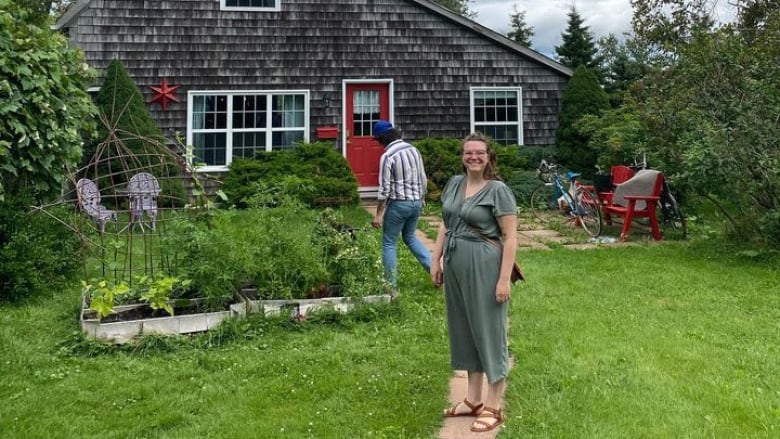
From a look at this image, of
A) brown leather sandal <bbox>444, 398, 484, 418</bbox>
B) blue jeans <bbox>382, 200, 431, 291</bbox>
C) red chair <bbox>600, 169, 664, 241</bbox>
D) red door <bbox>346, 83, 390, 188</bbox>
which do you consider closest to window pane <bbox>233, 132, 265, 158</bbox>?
red door <bbox>346, 83, 390, 188</bbox>

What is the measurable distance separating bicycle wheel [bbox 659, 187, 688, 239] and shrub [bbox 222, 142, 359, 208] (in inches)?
210

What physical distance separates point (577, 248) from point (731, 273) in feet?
6.60

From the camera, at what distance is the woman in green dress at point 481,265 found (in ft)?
10.9

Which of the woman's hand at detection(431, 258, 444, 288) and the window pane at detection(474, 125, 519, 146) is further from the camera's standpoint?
the window pane at detection(474, 125, 519, 146)

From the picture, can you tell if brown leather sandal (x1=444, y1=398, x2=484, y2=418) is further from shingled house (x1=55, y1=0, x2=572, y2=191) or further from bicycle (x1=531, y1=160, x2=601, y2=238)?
shingled house (x1=55, y1=0, x2=572, y2=191)

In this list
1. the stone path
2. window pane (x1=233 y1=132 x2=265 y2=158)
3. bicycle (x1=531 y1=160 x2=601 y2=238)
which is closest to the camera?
the stone path

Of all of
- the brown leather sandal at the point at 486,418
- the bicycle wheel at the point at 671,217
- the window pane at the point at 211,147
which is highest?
the window pane at the point at 211,147

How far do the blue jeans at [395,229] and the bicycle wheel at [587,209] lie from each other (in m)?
4.31

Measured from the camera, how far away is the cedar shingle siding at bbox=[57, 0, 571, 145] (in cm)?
1254

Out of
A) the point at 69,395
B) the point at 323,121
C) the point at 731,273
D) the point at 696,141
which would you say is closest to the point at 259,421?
the point at 69,395

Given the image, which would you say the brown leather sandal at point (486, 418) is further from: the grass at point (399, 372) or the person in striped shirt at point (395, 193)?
the person in striped shirt at point (395, 193)

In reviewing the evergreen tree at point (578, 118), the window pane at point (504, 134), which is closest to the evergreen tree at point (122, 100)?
→ the window pane at point (504, 134)

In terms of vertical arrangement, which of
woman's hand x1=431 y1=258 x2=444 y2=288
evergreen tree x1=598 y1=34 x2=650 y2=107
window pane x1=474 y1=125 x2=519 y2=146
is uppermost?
evergreen tree x1=598 y1=34 x2=650 y2=107

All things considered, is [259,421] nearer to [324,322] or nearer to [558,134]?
[324,322]
